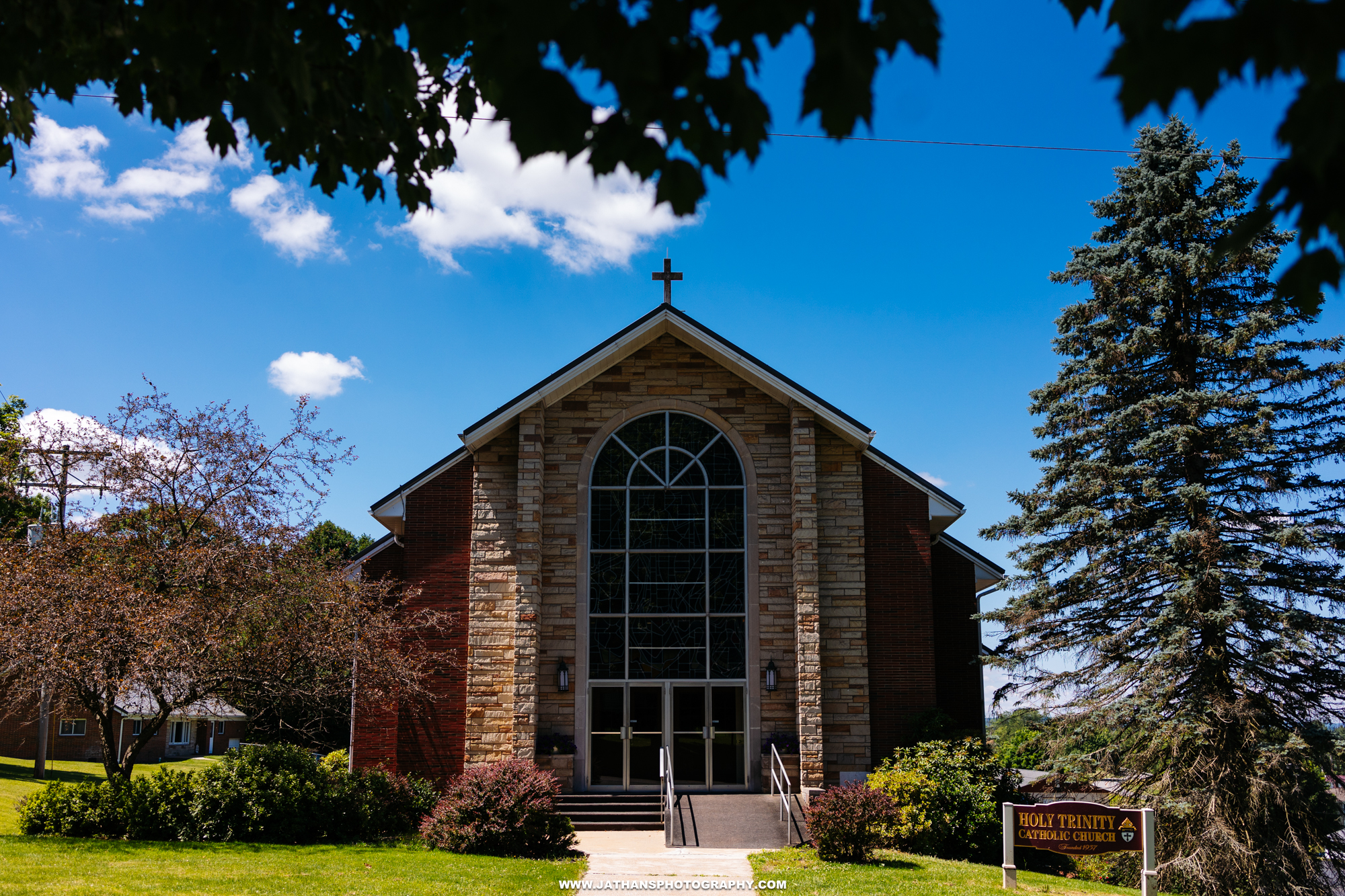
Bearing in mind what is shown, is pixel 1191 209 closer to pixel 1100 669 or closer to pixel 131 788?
pixel 1100 669

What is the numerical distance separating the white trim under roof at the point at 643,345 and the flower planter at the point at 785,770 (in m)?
6.49

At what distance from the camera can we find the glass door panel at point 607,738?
18.5 meters

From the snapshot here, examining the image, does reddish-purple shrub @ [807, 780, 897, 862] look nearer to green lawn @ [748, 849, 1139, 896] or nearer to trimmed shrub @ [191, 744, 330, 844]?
green lawn @ [748, 849, 1139, 896]

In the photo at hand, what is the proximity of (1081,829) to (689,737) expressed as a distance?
8453mm

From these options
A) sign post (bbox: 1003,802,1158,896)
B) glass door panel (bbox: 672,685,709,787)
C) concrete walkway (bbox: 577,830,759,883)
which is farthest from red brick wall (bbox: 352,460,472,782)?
sign post (bbox: 1003,802,1158,896)

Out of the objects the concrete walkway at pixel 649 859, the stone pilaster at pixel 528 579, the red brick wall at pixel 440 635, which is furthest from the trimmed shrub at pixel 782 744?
the red brick wall at pixel 440 635

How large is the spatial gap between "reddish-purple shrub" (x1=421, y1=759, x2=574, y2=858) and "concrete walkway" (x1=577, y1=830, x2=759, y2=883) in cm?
77

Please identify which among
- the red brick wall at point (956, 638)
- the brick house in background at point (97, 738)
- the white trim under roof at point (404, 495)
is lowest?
the brick house in background at point (97, 738)

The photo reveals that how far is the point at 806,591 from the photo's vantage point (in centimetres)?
1884

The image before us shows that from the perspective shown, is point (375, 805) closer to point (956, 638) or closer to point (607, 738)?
point (607, 738)

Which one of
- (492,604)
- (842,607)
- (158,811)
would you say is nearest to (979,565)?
(842,607)

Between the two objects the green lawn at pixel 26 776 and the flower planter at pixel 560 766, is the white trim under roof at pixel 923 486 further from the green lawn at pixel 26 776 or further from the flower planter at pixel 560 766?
the green lawn at pixel 26 776

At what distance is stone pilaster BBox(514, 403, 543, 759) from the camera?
1806 cm

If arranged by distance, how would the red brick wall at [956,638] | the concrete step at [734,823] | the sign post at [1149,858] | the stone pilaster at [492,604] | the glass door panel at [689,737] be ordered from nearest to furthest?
the sign post at [1149,858]
the concrete step at [734,823]
the stone pilaster at [492,604]
the glass door panel at [689,737]
the red brick wall at [956,638]
